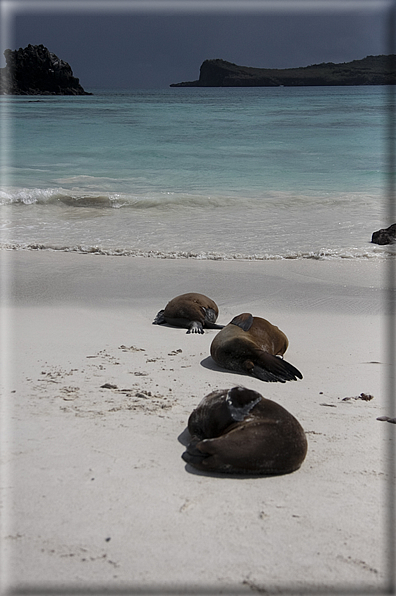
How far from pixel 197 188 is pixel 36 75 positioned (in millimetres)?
69565

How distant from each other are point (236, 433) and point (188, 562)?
780 millimetres

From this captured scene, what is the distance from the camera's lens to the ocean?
361 inches

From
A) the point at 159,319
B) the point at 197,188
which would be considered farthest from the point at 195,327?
the point at 197,188

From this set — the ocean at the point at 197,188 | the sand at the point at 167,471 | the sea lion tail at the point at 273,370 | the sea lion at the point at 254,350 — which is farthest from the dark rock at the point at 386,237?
the sea lion tail at the point at 273,370

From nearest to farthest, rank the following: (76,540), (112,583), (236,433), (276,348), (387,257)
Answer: (112,583) → (76,540) → (236,433) → (276,348) → (387,257)

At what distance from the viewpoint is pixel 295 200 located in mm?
A: 13336

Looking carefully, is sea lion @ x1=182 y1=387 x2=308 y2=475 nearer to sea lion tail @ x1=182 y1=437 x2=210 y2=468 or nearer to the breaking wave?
sea lion tail @ x1=182 y1=437 x2=210 y2=468

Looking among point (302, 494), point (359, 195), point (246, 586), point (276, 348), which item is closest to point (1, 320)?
point (276, 348)

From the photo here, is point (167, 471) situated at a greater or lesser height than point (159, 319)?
lesser

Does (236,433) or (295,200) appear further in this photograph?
A: (295,200)

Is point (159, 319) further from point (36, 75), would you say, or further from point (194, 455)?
point (36, 75)

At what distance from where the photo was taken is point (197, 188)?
14641mm

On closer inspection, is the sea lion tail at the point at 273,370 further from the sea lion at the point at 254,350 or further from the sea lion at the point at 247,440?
the sea lion at the point at 247,440

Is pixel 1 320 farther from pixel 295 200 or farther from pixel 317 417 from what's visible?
pixel 295 200
